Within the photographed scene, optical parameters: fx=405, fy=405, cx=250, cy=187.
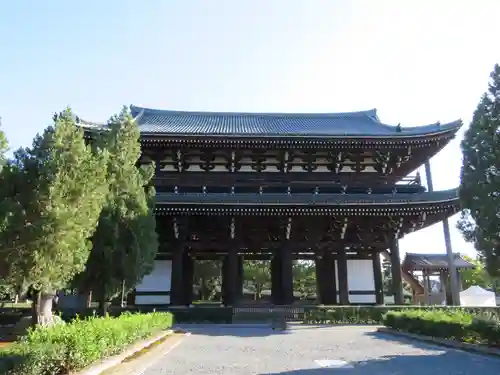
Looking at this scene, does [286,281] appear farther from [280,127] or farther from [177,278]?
[280,127]

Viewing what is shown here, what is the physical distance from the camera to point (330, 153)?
85.0 ft

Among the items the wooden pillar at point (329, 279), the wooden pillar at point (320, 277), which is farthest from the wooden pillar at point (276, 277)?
the wooden pillar at point (329, 279)

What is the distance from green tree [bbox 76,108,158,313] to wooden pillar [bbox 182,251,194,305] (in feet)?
23.3

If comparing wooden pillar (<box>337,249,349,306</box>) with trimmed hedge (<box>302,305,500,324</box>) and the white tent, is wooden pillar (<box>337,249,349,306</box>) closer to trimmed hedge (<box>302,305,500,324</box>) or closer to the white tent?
trimmed hedge (<box>302,305,500,324</box>)

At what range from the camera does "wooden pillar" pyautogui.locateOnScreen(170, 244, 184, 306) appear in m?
23.1

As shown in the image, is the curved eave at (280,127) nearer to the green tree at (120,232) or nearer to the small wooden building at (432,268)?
the green tree at (120,232)

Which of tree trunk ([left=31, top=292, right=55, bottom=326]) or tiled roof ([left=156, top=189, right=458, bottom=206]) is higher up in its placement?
tiled roof ([left=156, top=189, right=458, bottom=206])

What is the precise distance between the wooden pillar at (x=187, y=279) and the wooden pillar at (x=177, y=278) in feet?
3.54

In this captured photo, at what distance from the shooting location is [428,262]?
95.0ft

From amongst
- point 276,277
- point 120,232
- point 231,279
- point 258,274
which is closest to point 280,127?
point 276,277

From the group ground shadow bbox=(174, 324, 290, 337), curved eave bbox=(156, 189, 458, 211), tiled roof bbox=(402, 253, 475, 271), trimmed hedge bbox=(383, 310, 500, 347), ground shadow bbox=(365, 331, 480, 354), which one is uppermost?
curved eave bbox=(156, 189, 458, 211)

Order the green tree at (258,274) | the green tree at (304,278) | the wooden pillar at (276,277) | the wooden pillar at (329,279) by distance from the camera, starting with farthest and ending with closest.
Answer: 1. the green tree at (258,274)
2. the green tree at (304,278)
3. the wooden pillar at (276,277)
4. the wooden pillar at (329,279)

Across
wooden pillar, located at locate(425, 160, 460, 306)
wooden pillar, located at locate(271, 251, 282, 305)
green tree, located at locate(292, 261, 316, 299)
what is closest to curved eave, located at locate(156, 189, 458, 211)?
wooden pillar, located at locate(425, 160, 460, 306)

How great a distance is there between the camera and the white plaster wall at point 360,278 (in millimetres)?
24578
